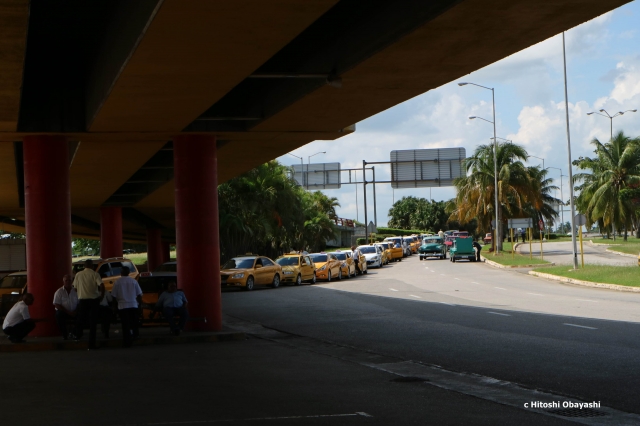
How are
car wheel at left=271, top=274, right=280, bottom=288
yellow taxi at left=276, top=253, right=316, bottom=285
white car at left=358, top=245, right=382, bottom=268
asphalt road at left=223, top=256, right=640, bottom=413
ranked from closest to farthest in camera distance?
1. asphalt road at left=223, top=256, right=640, bottom=413
2. car wheel at left=271, top=274, right=280, bottom=288
3. yellow taxi at left=276, top=253, right=316, bottom=285
4. white car at left=358, top=245, right=382, bottom=268

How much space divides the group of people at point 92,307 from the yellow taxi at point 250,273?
18180 mm

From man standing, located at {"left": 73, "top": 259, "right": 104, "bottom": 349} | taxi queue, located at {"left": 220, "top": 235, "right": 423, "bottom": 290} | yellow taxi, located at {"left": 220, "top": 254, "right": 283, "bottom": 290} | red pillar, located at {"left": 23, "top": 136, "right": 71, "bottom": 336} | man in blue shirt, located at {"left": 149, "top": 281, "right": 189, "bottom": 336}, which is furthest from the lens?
→ taxi queue, located at {"left": 220, "top": 235, "right": 423, "bottom": 290}

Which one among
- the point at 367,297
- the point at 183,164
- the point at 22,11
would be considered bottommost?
the point at 367,297

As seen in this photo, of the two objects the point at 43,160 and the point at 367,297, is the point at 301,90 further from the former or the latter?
the point at 367,297

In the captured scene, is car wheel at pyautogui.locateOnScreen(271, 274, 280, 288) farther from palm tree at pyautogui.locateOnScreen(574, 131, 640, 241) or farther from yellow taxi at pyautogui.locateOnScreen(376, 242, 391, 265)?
palm tree at pyautogui.locateOnScreen(574, 131, 640, 241)

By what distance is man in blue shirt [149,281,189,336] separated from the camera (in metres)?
18.1

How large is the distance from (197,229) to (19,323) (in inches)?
176

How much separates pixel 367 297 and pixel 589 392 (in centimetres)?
1972

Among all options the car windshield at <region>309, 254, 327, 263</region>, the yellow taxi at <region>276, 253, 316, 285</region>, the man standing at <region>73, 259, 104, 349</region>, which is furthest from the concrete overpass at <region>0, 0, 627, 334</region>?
the car windshield at <region>309, 254, 327, 263</region>

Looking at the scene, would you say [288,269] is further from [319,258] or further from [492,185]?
[492,185]

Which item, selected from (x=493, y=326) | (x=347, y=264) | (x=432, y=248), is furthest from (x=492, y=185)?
(x=493, y=326)

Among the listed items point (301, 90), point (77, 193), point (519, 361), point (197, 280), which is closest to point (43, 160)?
point (197, 280)

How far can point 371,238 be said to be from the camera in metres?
95.9

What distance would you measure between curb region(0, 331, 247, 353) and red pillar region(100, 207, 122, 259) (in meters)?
28.0
